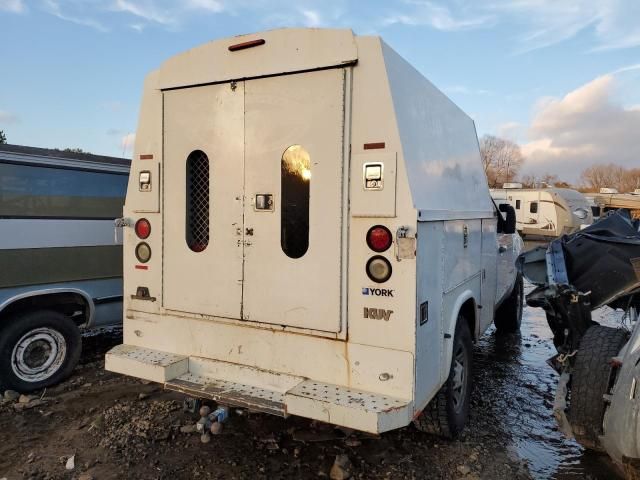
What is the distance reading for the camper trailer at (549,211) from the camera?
2238cm

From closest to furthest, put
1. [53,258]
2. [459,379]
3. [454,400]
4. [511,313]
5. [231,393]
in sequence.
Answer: [231,393] → [454,400] → [459,379] → [53,258] → [511,313]

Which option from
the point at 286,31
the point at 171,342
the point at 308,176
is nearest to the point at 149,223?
the point at 171,342

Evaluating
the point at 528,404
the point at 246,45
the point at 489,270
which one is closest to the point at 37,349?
the point at 246,45

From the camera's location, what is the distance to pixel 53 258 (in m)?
5.05

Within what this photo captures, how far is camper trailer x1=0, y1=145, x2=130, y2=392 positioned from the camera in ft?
15.5

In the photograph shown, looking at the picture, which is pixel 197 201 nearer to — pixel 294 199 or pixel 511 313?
pixel 294 199

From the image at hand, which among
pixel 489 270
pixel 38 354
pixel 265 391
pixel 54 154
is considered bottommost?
pixel 38 354

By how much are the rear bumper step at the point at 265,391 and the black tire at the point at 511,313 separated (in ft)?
16.8

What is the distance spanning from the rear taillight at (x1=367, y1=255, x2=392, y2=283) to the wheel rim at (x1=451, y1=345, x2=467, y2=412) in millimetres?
1354

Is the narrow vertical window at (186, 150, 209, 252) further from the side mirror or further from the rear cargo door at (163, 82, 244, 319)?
the side mirror

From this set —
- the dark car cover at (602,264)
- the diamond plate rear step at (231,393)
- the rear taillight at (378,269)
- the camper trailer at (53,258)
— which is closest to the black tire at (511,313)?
the dark car cover at (602,264)

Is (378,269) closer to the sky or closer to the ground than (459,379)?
closer to the sky

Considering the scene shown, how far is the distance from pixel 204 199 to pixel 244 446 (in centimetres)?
197

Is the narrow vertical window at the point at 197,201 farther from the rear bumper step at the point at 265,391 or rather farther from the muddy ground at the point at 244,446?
the muddy ground at the point at 244,446
